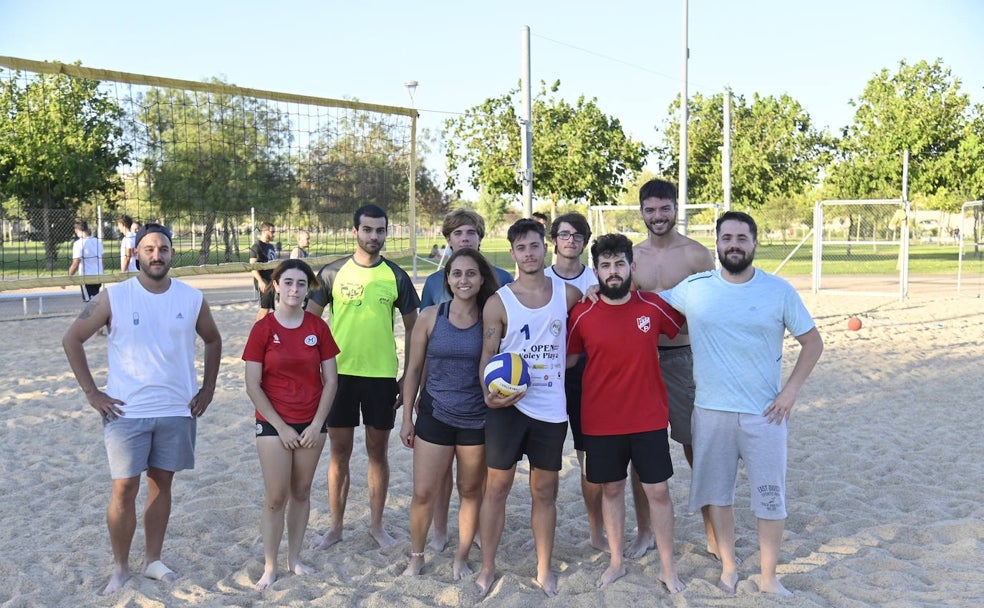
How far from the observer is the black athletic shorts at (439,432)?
4.04m

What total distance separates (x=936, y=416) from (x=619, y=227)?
13637mm

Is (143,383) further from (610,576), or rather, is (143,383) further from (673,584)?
(673,584)

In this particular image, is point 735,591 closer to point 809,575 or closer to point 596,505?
point 809,575

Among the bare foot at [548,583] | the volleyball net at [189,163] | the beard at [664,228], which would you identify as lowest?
the bare foot at [548,583]

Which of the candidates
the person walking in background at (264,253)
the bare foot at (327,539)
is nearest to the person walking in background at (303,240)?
the person walking in background at (264,253)

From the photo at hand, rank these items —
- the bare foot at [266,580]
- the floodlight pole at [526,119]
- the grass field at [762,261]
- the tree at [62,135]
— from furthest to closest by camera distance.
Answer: the floodlight pole at [526,119] → the grass field at [762,261] → the tree at [62,135] → the bare foot at [266,580]

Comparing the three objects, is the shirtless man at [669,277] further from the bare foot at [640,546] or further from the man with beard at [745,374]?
the man with beard at [745,374]

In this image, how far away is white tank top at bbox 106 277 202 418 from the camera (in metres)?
4.00

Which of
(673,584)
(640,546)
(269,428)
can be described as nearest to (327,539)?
(269,428)

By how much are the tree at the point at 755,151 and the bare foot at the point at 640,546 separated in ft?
92.3

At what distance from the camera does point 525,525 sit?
5.02 metres

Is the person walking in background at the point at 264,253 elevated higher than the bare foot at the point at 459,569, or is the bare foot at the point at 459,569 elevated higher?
the person walking in background at the point at 264,253

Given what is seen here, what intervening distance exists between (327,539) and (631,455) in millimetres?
1730

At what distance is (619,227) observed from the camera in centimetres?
2075
